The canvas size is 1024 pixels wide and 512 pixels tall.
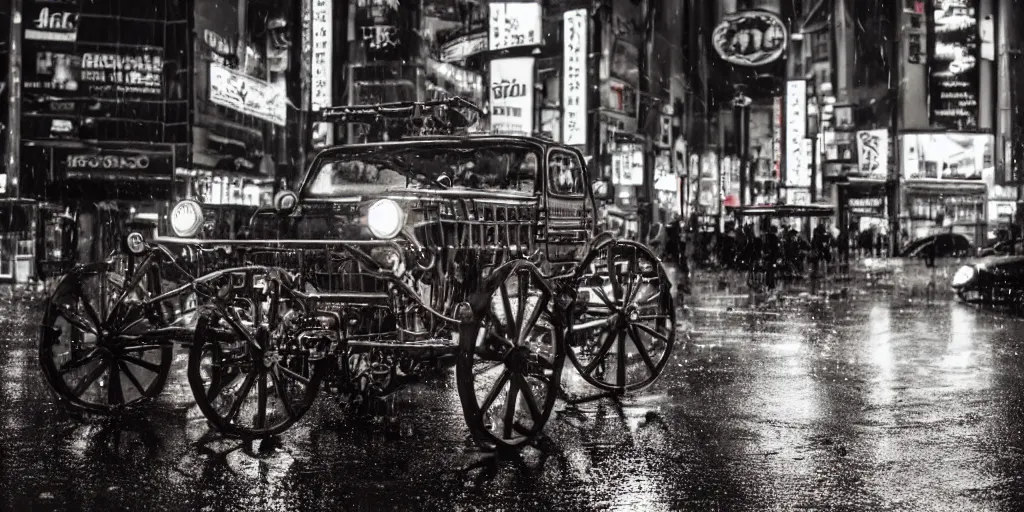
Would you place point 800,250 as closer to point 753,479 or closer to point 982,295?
point 982,295

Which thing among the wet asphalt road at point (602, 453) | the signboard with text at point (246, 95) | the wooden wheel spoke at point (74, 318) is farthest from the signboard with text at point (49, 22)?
the wooden wheel spoke at point (74, 318)

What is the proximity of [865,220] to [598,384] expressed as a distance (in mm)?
69854

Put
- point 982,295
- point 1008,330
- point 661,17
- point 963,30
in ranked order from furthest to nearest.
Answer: point 661,17, point 963,30, point 982,295, point 1008,330

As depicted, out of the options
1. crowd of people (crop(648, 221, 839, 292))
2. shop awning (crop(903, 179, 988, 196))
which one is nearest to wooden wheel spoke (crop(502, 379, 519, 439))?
crowd of people (crop(648, 221, 839, 292))

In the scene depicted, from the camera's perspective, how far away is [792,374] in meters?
10.2

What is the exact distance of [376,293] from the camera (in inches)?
280

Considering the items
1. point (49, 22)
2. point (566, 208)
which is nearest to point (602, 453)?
point (566, 208)

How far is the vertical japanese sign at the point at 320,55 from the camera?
3884 cm

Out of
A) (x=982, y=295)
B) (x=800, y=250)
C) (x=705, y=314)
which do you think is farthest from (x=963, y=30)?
(x=705, y=314)

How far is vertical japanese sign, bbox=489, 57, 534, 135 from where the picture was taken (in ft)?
143

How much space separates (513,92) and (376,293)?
37364 millimetres

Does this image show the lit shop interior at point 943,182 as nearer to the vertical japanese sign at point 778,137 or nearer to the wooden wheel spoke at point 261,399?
the vertical japanese sign at point 778,137

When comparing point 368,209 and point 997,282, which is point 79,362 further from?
point 997,282

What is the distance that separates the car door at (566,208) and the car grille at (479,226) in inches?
13.6
